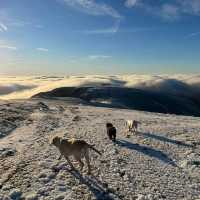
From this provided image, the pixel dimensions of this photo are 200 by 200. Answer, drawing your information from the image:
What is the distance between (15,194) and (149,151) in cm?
1048

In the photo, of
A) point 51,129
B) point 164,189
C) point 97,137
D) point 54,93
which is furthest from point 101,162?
point 54,93

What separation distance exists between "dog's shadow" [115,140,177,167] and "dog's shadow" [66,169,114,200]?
223 inches

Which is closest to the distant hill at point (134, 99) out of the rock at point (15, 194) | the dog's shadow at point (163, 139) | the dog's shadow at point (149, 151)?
the dog's shadow at point (163, 139)

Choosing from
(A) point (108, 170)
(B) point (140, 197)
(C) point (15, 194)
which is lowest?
(C) point (15, 194)

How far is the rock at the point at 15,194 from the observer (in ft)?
41.7

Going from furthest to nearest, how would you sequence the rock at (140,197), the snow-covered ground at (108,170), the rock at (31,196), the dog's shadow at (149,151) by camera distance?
1. the dog's shadow at (149,151)
2. the snow-covered ground at (108,170)
3. the rock at (140,197)
4. the rock at (31,196)

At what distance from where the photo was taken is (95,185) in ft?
45.9

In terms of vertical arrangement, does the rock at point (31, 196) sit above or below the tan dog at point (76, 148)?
below

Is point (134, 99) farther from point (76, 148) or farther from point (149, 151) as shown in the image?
point (76, 148)

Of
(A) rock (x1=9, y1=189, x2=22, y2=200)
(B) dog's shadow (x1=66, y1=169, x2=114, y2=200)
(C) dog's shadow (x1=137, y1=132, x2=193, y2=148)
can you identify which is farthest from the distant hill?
(A) rock (x1=9, y1=189, x2=22, y2=200)

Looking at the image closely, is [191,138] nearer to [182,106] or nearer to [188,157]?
[188,157]

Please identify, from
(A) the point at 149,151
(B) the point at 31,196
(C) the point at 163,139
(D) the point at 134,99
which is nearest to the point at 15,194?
(B) the point at 31,196

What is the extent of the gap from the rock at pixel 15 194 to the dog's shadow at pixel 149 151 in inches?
348

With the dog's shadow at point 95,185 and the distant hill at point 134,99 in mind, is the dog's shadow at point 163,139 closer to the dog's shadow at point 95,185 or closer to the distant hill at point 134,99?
the dog's shadow at point 95,185
